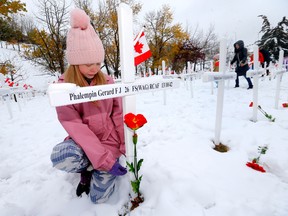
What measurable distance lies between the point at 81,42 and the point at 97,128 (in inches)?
27.5

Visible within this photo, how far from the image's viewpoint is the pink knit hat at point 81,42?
4.02 ft

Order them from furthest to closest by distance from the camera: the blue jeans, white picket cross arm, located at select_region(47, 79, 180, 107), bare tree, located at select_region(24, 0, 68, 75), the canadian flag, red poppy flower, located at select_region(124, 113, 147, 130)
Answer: bare tree, located at select_region(24, 0, 68, 75) → the canadian flag → the blue jeans → red poppy flower, located at select_region(124, 113, 147, 130) → white picket cross arm, located at select_region(47, 79, 180, 107)

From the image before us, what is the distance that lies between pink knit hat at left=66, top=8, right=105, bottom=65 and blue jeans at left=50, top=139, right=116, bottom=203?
0.66m

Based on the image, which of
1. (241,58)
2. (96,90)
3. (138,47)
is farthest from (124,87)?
(241,58)

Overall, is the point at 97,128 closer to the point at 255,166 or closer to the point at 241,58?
the point at 255,166

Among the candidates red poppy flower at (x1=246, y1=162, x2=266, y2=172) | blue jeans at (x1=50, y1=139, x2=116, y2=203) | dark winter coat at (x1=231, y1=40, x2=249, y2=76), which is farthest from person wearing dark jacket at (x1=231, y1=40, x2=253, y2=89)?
blue jeans at (x1=50, y1=139, x2=116, y2=203)

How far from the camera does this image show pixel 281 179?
59.5 inches

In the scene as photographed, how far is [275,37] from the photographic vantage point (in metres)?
19.3

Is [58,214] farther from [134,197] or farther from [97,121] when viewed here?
[97,121]

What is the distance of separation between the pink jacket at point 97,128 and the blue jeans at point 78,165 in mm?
87

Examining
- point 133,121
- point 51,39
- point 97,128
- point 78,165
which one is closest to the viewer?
point 133,121

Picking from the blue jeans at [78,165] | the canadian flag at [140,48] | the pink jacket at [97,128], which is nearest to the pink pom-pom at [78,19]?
the pink jacket at [97,128]

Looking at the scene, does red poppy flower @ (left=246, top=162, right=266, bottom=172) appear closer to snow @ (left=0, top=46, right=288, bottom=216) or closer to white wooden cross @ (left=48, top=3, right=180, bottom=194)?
snow @ (left=0, top=46, right=288, bottom=216)

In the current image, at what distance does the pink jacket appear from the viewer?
1.25 metres
